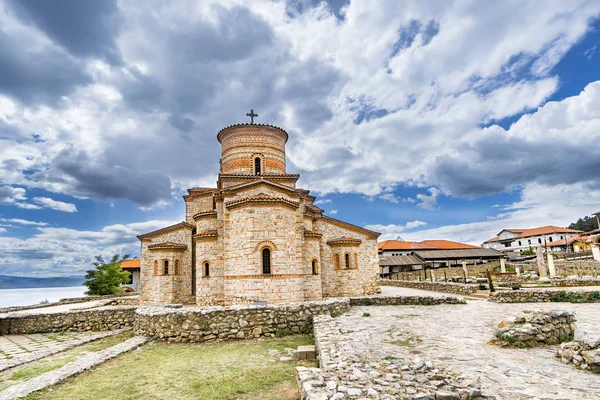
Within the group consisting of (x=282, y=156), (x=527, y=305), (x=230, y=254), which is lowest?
(x=527, y=305)

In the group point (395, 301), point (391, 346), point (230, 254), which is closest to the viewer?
point (391, 346)

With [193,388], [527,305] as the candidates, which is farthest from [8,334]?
[527,305]

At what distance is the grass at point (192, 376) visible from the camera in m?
5.01

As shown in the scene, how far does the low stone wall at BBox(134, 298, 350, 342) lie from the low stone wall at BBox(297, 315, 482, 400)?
13.0 feet

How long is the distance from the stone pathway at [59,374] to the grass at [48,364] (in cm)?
69

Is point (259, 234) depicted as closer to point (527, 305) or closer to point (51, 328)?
point (51, 328)

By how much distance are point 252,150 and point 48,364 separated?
14846mm

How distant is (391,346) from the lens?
6.21 m

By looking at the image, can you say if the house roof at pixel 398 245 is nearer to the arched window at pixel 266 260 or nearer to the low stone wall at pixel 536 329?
the arched window at pixel 266 260

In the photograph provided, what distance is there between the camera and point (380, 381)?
380 centimetres

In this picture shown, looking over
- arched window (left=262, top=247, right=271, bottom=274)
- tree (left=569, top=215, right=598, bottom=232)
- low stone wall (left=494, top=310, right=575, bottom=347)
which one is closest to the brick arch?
arched window (left=262, top=247, right=271, bottom=274)

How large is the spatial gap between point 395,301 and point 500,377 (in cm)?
912

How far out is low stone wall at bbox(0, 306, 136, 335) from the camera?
1202cm

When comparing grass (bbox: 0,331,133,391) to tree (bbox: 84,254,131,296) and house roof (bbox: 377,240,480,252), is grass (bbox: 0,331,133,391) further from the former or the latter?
house roof (bbox: 377,240,480,252)
